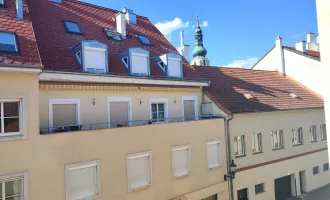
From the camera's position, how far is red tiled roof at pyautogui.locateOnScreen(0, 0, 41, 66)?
336 inches

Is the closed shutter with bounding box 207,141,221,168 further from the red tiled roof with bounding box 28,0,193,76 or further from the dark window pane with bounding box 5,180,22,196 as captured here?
the dark window pane with bounding box 5,180,22,196

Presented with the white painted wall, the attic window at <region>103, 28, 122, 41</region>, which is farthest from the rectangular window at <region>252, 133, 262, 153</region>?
the white painted wall

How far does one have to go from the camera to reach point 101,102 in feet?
38.3

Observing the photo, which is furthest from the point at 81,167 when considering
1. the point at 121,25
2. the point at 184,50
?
the point at 184,50

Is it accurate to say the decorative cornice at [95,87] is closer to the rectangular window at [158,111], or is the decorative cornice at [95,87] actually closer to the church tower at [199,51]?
the rectangular window at [158,111]

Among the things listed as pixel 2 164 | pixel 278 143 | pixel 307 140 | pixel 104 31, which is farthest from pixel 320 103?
pixel 2 164

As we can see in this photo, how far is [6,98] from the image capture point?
8070 millimetres

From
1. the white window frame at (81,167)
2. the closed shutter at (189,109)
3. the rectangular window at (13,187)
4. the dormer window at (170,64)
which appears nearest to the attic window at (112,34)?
the dormer window at (170,64)

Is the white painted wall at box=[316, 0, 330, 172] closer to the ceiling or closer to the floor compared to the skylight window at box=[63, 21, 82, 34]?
closer to the floor

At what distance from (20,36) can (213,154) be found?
34.1ft

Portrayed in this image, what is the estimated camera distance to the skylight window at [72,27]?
1329 centimetres

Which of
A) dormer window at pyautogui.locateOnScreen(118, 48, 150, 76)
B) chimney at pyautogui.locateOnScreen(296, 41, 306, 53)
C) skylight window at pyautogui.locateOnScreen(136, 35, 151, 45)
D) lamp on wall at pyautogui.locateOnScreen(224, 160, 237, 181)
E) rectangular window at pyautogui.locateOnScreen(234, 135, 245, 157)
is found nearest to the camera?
dormer window at pyautogui.locateOnScreen(118, 48, 150, 76)

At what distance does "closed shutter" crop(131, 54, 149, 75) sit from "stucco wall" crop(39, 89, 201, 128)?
1029mm

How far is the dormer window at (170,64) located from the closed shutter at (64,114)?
559 centimetres
